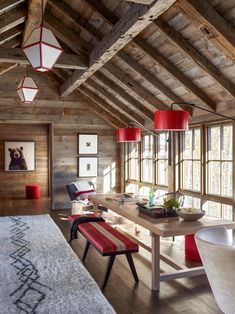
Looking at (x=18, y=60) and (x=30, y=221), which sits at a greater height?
(x=18, y=60)

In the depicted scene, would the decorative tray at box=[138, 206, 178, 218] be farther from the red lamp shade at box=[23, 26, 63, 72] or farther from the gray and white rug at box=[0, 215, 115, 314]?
the red lamp shade at box=[23, 26, 63, 72]

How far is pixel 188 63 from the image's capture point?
173 inches

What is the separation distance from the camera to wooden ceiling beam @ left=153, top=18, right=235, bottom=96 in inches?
152

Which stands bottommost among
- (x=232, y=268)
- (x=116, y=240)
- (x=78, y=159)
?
(x=116, y=240)

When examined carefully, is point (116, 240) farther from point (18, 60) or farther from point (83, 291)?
point (18, 60)

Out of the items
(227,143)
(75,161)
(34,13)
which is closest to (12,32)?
(34,13)

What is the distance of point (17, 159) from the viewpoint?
409 inches

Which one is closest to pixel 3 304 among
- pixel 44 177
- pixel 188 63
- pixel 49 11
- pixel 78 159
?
A: pixel 188 63

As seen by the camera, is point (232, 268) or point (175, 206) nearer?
point (232, 268)

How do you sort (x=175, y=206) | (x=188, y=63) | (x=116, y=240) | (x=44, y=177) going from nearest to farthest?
(x=116, y=240) < (x=175, y=206) < (x=188, y=63) < (x=44, y=177)

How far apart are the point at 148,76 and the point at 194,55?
124cm

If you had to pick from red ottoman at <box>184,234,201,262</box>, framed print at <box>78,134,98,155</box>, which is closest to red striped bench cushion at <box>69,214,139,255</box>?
red ottoman at <box>184,234,201,262</box>

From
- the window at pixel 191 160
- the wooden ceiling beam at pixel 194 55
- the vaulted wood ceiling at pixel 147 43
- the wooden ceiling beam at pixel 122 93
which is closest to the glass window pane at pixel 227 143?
the vaulted wood ceiling at pixel 147 43

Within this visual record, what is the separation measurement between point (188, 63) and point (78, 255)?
9.83ft
